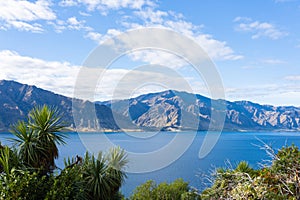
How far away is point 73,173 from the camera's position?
271 inches

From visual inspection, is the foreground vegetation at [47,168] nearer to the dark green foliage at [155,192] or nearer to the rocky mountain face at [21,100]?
the dark green foliage at [155,192]

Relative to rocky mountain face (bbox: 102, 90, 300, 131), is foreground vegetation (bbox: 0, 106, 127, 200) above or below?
below

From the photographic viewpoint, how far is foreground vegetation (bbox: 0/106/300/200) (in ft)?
18.7

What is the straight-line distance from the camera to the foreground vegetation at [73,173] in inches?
224

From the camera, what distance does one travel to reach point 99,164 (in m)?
9.55

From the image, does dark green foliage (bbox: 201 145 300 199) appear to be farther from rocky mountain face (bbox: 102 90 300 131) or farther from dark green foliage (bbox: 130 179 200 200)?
rocky mountain face (bbox: 102 90 300 131)

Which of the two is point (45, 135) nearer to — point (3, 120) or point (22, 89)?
point (3, 120)

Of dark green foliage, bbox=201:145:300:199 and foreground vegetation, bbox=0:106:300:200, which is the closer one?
dark green foliage, bbox=201:145:300:199

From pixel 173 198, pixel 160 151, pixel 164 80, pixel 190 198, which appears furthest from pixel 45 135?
pixel 160 151

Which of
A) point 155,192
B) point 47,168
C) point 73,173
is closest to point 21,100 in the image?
point 155,192

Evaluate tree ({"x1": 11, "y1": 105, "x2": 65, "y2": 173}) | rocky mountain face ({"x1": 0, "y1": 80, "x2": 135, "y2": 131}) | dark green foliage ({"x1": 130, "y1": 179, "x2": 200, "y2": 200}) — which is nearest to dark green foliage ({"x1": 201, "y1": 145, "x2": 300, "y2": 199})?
tree ({"x1": 11, "y1": 105, "x2": 65, "y2": 173})

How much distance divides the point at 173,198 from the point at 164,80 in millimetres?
7592

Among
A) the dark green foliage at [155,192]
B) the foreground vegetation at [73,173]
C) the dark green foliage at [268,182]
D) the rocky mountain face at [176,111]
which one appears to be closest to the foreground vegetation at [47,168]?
the foreground vegetation at [73,173]

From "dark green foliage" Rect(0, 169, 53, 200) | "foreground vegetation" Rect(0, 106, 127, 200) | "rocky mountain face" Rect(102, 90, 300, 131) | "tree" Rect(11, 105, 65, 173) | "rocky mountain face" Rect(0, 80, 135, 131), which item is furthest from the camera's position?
"rocky mountain face" Rect(0, 80, 135, 131)
